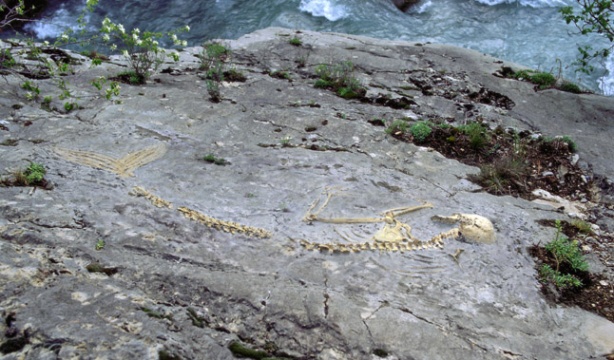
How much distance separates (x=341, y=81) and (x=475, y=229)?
4.09 m

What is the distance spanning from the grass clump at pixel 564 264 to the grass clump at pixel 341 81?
3890 millimetres

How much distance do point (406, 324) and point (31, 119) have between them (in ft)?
16.1

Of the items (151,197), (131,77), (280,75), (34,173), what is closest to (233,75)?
(280,75)

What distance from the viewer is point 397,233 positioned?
470 cm

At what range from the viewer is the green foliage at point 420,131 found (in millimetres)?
6648

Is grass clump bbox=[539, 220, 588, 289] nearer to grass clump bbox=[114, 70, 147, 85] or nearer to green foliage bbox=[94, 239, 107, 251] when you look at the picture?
green foliage bbox=[94, 239, 107, 251]

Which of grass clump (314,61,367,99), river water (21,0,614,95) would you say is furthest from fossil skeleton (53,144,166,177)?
A: river water (21,0,614,95)

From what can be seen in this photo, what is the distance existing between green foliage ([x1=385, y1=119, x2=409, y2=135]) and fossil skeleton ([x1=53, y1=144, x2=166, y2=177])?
9.93 ft

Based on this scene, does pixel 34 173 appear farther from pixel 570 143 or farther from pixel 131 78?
pixel 570 143

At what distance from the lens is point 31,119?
19.4ft

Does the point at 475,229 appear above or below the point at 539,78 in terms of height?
below

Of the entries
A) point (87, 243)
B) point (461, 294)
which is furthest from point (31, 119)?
point (461, 294)

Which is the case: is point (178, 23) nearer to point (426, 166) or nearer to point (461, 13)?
point (461, 13)

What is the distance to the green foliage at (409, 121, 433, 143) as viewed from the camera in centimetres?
665
